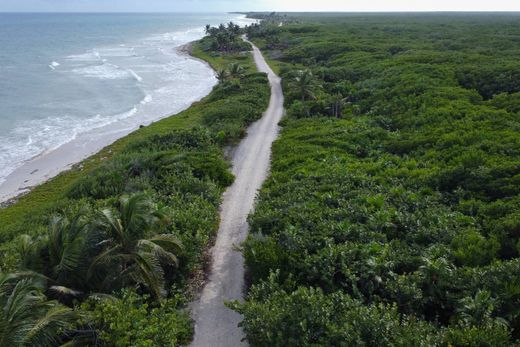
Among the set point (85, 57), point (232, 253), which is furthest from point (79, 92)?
point (232, 253)

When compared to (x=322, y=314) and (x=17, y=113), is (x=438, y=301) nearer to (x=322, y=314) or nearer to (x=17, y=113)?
(x=322, y=314)

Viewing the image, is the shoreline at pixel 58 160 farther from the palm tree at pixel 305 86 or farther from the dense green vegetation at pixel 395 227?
the dense green vegetation at pixel 395 227

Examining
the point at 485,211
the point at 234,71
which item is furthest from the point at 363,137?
the point at 234,71

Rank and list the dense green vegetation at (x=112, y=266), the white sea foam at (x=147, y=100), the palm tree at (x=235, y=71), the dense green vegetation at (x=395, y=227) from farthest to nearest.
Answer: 1. the white sea foam at (x=147, y=100)
2. the palm tree at (x=235, y=71)
3. the dense green vegetation at (x=395, y=227)
4. the dense green vegetation at (x=112, y=266)

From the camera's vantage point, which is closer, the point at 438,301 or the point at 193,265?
the point at 438,301

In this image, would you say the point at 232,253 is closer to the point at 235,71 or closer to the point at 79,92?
the point at 235,71

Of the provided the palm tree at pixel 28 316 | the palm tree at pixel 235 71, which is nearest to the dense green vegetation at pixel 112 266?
the palm tree at pixel 28 316
